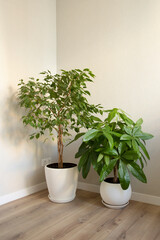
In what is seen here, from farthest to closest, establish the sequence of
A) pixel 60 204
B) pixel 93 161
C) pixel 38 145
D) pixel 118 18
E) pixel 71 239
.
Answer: pixel 38 145 → pixel 118 18 → pixel 60 204 → pixel 93 161 → pixel 71 239

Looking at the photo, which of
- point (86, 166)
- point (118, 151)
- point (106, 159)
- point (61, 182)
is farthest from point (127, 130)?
point (61, 182)

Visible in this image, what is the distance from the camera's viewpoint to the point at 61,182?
2.11 meters

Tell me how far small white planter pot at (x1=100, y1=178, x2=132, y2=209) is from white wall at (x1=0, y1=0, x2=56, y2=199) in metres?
0.86

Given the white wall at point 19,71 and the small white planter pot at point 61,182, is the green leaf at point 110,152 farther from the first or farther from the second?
the white wall at point 19,71

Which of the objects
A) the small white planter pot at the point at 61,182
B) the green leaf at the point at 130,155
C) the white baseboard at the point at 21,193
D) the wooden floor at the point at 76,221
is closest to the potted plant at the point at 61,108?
the small white planter pot at the point at 61,182

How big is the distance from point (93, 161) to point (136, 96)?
76cm

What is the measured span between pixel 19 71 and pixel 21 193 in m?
1.22

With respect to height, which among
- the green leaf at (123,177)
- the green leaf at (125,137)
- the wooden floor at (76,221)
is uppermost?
the green leaf at (125,137)

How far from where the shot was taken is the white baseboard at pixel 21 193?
7.04 feet

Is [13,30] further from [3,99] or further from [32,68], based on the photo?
[3,99]

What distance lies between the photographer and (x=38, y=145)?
2531 mm

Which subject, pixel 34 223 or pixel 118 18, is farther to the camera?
pixel 118 18

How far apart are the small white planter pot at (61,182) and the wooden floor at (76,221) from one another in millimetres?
67

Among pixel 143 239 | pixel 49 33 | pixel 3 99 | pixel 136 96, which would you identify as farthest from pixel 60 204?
pixel 49 33
